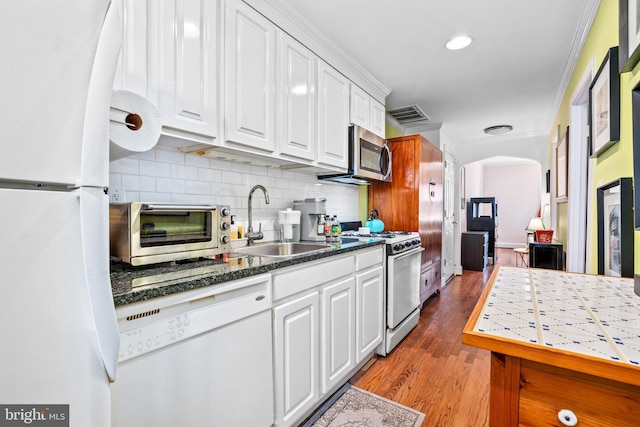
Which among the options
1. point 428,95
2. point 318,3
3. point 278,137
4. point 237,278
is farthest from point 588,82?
point 237,278

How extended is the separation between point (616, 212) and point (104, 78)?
7.07ft

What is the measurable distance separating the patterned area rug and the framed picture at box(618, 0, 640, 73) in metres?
2.03

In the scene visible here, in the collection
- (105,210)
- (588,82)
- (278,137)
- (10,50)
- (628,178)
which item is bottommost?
(105,210)

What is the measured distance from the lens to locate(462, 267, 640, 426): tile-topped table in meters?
0.60

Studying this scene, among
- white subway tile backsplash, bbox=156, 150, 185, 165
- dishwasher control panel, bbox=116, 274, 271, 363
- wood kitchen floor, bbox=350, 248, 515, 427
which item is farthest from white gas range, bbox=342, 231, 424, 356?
white subway tile backsplash, bbox=156, 150, 185, 165

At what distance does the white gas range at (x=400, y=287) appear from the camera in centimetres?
248

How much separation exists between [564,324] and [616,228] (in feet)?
3.69

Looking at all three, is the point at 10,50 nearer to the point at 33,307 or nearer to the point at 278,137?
the point at 33,307

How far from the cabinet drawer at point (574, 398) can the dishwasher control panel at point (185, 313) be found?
98cm

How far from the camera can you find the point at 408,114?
13.5ft

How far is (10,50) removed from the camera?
52 centimetres

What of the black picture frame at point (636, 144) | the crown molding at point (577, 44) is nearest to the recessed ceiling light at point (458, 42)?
the crown molding at point (577, 44)

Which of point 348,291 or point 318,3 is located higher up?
point 318,3

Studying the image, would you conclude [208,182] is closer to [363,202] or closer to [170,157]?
[170,157]
